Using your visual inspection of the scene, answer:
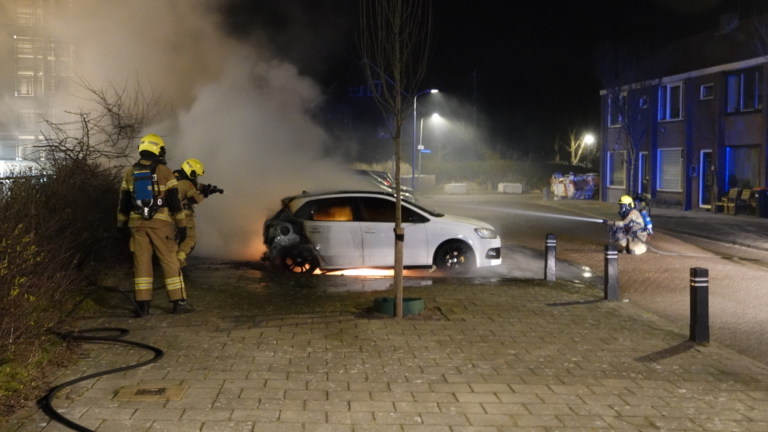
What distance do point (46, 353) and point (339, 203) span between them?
5638 millimetres

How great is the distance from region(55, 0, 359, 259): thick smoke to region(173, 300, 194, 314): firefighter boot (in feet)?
15.7

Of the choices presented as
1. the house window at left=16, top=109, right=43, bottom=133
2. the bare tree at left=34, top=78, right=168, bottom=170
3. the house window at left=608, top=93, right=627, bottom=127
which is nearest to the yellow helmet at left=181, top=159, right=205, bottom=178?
the bare tree at left=34, top=78, right=168, bottom=170

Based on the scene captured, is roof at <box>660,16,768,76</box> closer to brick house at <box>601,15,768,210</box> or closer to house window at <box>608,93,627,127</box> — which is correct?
brick house at <box>601,15,768,210</box>

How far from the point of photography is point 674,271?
11953 millimetres

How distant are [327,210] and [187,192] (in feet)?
8.05

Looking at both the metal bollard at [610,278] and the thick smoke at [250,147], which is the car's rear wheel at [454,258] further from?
the thick smoke at [250,147]

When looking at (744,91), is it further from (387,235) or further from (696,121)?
(387,235)

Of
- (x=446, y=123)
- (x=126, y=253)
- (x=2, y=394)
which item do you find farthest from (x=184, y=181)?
(x=446, y=123)

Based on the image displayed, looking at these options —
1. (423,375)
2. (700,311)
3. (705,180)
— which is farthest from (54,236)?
(705,180)

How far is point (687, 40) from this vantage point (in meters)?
32.1

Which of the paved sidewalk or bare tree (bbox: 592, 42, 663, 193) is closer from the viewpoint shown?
the paved sidewalk

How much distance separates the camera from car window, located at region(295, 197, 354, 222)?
10.6 meters

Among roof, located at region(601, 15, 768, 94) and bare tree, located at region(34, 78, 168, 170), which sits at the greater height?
roof, located at region(601, 15, 768, 94)

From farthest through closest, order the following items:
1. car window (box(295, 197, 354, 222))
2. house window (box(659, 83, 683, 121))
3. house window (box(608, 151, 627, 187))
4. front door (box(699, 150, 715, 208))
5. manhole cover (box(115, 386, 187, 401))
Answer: house window (box(608, 151, 627, 187)), house window (box(659, 83, 683, 121)), front door (box(699, 150, 715, 208)), car window (box(295, 197, 354, 222)), manhole cover (box(115, 386, 187, 401))
